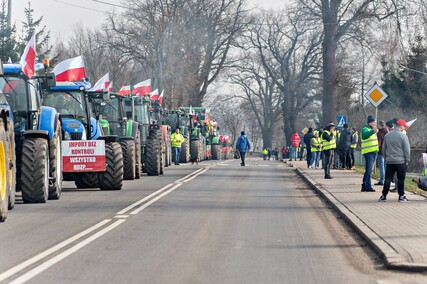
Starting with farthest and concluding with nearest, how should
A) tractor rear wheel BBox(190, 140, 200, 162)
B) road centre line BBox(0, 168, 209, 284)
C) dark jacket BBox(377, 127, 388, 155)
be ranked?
tractor rear wheel BBox(190, 140, 200, 162)
dark jacket BBox(377, 127, 388, 155)
road centre line BBox(0, 168, 209, 284)

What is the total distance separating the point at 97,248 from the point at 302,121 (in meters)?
100

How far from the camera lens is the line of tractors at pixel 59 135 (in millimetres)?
17531

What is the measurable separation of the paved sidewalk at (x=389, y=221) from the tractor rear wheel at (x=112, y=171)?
4929 millimetres

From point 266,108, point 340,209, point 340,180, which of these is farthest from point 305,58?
point 340,209

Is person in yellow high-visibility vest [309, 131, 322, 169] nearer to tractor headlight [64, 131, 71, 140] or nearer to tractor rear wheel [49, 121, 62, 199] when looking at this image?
tractor headlight [64, 131, 71, 140]

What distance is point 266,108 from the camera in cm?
10681

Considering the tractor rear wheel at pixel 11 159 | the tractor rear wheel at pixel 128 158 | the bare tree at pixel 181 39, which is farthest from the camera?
the bare tree at pixel 181 39

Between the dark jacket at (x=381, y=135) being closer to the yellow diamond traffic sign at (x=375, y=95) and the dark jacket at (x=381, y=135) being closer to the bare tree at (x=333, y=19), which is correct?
the yellow diamond traffic sign at (x=375, y=95)

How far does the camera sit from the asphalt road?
9883 millimetres

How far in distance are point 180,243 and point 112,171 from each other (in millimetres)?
10387

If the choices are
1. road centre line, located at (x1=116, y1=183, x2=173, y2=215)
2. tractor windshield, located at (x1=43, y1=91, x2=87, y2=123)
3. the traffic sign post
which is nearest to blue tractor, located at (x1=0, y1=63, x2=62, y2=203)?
road centre line, located at (x1=116, y1=183, x2=173, y2=215)

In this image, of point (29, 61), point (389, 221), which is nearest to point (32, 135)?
point (29, 61)

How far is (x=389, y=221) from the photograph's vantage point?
15305 mm

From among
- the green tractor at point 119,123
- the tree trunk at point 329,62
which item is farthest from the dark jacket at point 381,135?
the tree trunk at point 329,62
